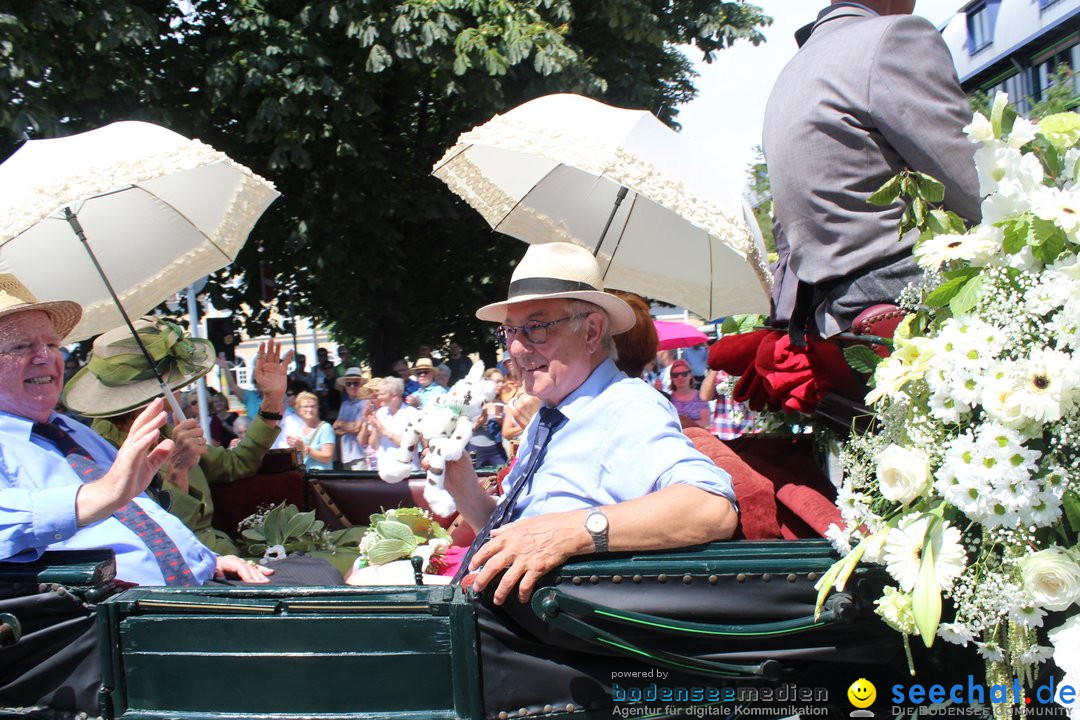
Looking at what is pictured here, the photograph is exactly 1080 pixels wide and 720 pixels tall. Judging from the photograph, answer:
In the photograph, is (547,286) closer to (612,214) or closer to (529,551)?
(529,551)

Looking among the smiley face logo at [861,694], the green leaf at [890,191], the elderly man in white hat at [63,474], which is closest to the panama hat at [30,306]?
the elderly man in white hat at [63,474]

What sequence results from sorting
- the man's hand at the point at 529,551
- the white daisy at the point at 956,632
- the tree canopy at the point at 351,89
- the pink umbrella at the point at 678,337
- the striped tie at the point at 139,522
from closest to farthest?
the white daisy at the point at 956,632 → the man's hand at the point at 529,551 → the striped tie at the point at 139,522 → the tree canopy at the point at 351,89 → the pink umbrella at the point at 678,337

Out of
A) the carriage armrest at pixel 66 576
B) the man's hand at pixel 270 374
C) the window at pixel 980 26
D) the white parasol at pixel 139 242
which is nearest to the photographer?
the carriage armrest at pixel 66 576

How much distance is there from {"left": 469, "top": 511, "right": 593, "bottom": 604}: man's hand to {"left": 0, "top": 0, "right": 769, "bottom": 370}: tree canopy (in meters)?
6.36

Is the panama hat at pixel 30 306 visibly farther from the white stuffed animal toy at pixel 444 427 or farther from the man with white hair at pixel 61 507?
the white stuffed animal toy at pixel 444 427

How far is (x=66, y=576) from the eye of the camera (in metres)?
2.26

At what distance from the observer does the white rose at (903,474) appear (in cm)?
181

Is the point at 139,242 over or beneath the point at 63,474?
over

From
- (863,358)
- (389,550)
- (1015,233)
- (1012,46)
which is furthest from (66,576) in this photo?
Result: (1012,46)

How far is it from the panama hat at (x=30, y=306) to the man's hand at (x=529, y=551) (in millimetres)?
1623

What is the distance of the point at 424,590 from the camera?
6.96ft

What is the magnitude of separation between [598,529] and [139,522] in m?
1.58

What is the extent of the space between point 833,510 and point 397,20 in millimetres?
6932

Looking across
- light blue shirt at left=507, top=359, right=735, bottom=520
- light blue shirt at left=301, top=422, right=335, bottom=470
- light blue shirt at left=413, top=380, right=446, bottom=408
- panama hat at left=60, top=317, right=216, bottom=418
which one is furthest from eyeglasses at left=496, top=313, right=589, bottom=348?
light blue shirt at left=301, top=422, right=335, bottom=470
